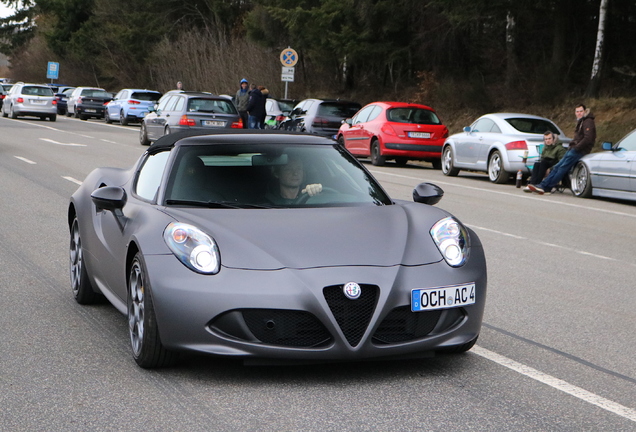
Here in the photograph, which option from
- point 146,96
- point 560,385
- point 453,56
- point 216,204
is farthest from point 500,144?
point 146,96

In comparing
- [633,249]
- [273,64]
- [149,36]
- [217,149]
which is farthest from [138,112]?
[217,149]

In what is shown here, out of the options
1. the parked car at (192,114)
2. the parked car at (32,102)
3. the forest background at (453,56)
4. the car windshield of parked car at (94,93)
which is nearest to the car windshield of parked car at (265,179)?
the forest background at (453,56)

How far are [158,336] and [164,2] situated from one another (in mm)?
62443

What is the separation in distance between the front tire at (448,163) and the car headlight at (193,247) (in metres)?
17.3

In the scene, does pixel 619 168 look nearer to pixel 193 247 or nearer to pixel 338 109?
pixel 338 109

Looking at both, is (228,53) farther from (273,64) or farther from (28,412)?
(28,412)

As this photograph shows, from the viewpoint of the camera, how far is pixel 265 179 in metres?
6.21

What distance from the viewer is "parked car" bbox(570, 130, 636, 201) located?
663 inches

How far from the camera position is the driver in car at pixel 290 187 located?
20.0ft

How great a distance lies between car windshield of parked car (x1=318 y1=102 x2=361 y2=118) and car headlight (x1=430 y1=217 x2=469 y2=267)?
22.0m

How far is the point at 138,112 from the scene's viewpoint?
1742 inches

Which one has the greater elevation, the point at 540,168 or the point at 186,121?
the point at 186,121

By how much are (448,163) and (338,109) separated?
6.31 meters

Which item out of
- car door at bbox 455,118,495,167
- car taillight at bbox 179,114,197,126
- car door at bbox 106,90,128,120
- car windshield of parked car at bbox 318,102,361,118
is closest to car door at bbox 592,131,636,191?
car door at bbox 455,118,495,167
